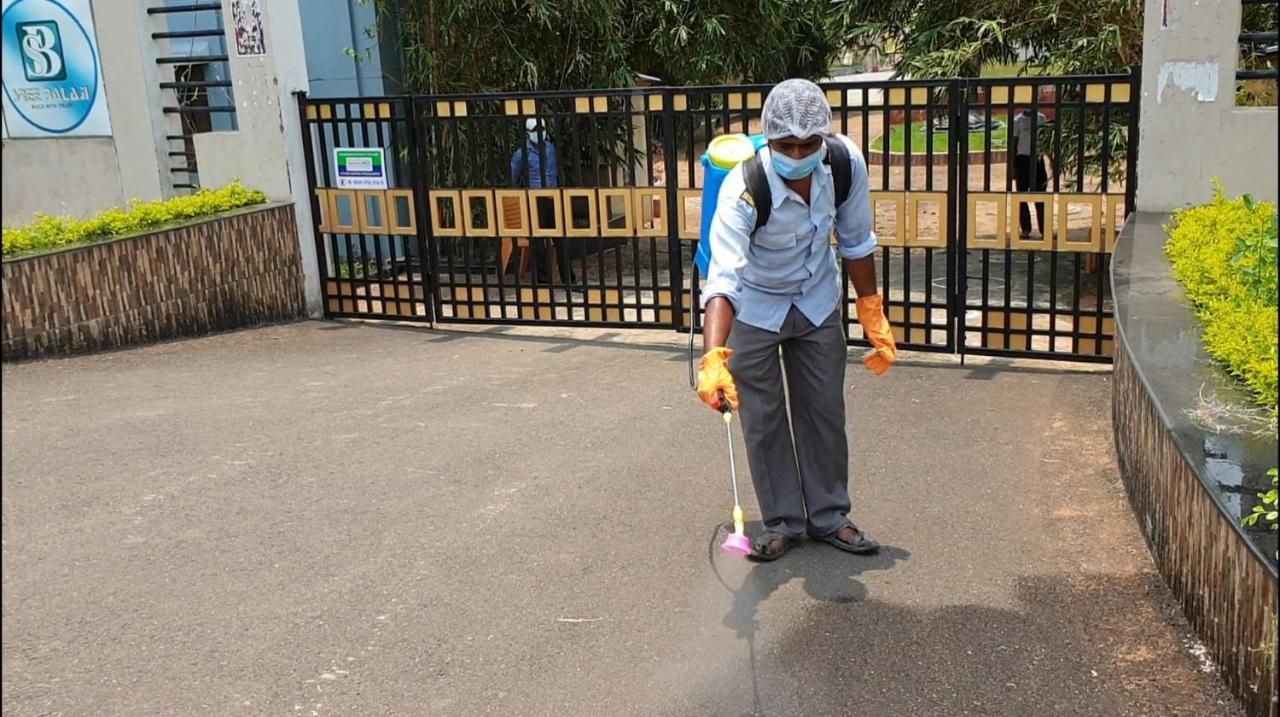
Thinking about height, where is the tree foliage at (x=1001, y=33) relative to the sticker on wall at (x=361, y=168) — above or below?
above

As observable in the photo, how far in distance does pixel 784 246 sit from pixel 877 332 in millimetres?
531

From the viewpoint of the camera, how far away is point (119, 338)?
8648 mm

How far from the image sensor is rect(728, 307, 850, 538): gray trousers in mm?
4398

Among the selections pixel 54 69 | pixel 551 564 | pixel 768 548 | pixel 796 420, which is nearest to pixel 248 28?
pixel 54 69

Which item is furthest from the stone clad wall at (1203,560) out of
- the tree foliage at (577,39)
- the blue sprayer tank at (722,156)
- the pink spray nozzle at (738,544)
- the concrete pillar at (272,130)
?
the tree foliage at (577,39)

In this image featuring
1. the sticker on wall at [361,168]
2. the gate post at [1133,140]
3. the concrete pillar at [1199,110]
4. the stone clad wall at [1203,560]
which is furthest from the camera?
the sticker on wall at [361,168]

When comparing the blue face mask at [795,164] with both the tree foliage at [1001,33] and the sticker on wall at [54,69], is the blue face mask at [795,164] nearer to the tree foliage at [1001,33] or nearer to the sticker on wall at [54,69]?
the tree foliage at [1001,33]

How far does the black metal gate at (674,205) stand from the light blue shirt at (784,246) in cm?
162

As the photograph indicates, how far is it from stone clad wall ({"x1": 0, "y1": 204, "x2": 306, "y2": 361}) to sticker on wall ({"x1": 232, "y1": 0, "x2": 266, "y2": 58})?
1.27 metres

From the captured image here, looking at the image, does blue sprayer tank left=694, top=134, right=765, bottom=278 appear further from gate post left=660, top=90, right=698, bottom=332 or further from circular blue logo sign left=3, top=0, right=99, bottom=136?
circular blue logo sign left=3, top=0, right=99, bottom=136

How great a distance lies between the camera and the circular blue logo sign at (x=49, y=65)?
1102 cm

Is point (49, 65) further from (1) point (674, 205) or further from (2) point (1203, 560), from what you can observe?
(2) point (1203, 560)

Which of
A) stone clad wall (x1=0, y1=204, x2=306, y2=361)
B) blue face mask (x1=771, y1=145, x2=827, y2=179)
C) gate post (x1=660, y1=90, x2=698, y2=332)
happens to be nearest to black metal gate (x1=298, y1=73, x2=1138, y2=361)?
gate post (x1=660, y1=90, x2=698, y2=332)

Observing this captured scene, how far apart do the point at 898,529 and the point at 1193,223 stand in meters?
2.57
